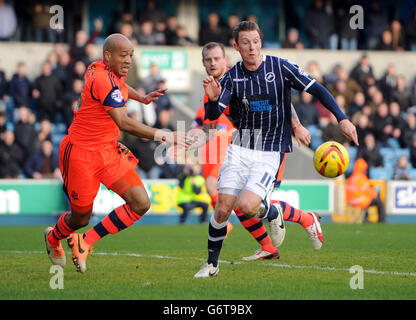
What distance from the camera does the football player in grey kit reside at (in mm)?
7305

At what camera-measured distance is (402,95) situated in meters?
21.7

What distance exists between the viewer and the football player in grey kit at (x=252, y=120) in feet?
24.0

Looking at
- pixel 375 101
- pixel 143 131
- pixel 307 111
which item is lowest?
pixel 307 111

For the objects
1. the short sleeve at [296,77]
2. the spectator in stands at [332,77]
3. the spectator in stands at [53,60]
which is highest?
the spectator in stands at [53,60]

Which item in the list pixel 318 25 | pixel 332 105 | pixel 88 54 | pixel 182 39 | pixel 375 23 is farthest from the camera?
pixel 375 23

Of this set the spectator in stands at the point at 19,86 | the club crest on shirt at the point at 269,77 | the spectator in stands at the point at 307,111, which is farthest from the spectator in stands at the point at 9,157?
the club crest on shirt at the point at 269,77

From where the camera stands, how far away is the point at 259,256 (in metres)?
8.88

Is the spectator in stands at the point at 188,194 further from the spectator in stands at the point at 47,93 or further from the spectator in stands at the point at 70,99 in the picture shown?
the spectator in stands at the point at 47,93

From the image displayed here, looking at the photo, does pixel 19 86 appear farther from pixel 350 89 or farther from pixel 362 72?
pixel 362 72

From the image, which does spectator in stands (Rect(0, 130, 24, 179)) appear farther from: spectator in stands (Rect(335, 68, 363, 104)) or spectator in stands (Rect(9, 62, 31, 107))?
spectator in stands (Rect(335, 68, 363, 104))

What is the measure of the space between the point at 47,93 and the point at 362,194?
780 centimetres

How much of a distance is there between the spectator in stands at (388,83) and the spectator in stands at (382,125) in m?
1.09

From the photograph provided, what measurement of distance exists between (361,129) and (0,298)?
1518 centimetres

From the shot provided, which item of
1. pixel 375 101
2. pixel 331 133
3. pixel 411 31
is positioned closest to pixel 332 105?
pixel 331 133
